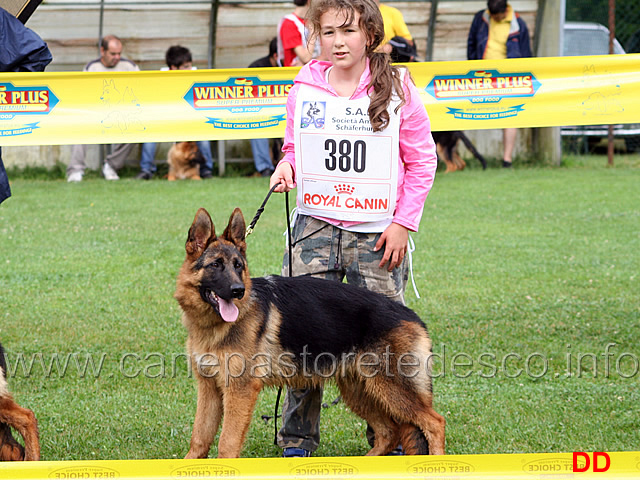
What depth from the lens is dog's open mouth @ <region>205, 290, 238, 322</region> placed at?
151 inches

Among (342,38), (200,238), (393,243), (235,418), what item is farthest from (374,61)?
(235,418)

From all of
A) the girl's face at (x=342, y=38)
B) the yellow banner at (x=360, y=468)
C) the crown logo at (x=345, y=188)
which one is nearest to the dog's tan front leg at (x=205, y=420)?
the yellow banner at (x=360, y=468)

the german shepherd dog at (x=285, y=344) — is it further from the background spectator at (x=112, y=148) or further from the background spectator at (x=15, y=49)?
the background spectator at (x=112, y=148)

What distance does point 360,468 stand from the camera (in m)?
3.25

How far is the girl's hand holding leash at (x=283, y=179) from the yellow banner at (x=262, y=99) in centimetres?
215

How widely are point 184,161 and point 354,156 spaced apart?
10.6 meters

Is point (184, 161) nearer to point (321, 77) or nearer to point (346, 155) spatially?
point (321, 77)

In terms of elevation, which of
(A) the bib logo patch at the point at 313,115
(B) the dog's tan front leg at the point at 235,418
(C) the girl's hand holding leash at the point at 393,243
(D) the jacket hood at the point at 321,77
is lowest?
(B) the dog's tan front leg at the point at 235,418

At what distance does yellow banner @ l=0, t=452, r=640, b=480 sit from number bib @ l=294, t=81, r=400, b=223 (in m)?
1.41

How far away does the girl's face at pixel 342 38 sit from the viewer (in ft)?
13.2

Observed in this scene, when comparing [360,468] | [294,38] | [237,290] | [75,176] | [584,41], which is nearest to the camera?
[360,468]

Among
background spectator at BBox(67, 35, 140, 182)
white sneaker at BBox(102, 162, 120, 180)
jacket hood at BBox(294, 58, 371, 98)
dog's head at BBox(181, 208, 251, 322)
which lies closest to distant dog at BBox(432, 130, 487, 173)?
background spectator at BBox(67, 35, 140, 182)

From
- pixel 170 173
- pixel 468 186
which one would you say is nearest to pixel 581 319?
pixel 468 186

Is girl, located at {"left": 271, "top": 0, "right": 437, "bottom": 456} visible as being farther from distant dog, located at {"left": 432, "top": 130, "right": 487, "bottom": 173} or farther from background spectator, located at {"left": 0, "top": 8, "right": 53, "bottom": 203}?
distant dog, located at {"left": 432, "top": 130, "right": 487, "bottom": 173}
